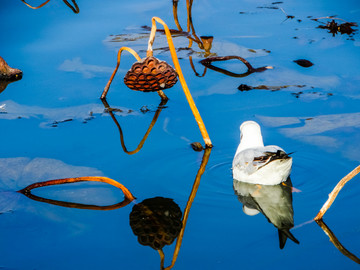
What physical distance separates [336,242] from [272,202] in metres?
0.62

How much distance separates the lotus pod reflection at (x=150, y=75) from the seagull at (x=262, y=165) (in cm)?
73

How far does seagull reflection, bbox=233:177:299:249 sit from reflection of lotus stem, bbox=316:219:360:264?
16cm

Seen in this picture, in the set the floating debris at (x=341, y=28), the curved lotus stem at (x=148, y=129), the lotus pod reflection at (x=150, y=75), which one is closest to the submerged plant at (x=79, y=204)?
the curved lotus stem at (x=148, y=129)

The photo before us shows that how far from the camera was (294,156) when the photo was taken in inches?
148

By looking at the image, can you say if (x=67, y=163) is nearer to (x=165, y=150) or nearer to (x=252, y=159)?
(x=165, y=150)

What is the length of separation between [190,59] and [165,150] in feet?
6.60

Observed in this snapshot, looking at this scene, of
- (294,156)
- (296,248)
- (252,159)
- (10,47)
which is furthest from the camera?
(10,47)

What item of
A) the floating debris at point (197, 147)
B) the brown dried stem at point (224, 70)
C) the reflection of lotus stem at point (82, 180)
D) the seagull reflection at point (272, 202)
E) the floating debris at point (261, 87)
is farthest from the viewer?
the brown dried stem at point (224, 70)

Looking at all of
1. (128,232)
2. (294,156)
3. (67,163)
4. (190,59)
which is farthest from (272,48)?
(128,232)

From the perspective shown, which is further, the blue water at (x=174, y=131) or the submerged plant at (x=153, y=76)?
the submerged plant at (x=153, y=76)

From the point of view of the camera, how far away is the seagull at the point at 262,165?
3.38 meters

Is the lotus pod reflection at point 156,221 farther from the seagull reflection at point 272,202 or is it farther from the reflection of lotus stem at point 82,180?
the seagull reflection at point 272,202

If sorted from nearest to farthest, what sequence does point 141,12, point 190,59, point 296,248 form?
point 296,248 → point 190,59 → point 141,12

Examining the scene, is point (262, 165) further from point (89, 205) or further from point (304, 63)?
point (304, 63)
